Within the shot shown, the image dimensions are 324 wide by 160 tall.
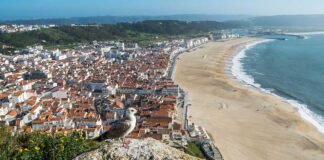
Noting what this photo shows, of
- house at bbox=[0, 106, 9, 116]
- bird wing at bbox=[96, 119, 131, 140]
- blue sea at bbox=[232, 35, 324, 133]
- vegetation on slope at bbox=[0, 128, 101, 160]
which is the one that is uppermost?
bird wing at bbox=[96, 119, 131, 140]

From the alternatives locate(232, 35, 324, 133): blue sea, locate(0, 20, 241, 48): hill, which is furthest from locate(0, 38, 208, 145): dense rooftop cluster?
locate(0, 20, 241, 48): hill

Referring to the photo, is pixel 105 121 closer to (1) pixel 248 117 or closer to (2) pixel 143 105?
(2) pixel 143 105

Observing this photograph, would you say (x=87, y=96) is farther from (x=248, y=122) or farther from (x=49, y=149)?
(x=49, y=149)

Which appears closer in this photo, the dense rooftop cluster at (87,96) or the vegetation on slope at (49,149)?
the vegetation on slope at (49,149)

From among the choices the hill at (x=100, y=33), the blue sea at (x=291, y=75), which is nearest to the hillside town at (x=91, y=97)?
the blue sea at (x=291, y=75)

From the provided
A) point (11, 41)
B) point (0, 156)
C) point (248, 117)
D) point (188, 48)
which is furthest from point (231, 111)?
point (11, 41)

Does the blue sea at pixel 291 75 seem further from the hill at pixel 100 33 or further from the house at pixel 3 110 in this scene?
the hill at pixel 100 33

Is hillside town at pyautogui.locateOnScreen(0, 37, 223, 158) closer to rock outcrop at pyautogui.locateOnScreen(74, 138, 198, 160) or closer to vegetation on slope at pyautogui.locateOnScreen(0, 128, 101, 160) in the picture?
vegetation on slope at pyautogui.locateOnScreen(0, 128, 101, 160)
